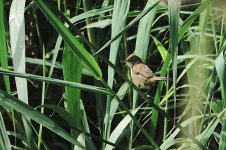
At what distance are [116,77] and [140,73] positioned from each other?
0.35 m

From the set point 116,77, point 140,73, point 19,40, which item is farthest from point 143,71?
point 19,40

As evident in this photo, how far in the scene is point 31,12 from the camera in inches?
96.2

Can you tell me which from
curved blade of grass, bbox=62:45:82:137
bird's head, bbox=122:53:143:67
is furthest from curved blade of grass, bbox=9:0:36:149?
bird's head, bbox=122:53:143:67

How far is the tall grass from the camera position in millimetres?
1072

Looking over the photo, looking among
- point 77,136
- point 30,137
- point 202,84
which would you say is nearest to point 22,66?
point 30,137

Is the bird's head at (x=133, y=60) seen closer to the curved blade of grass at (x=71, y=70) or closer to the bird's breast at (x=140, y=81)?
the bird's breast at (x=140, y=81)

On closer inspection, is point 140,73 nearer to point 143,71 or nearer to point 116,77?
point 143,71

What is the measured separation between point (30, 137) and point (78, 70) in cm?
25

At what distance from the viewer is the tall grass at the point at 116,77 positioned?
107 cm

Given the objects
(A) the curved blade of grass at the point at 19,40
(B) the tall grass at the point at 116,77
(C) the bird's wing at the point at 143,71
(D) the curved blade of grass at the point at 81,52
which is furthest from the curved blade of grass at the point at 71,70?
(C) the bird's wing at the point at 143,71

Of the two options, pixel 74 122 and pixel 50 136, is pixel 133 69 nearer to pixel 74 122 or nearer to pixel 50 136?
pixel 74 122

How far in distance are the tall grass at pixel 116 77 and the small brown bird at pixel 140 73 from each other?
0.04 meters

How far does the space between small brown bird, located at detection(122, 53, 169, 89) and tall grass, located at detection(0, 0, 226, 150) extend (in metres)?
0.04

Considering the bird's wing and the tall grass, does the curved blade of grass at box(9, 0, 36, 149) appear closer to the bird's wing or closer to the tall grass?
the tall grass
